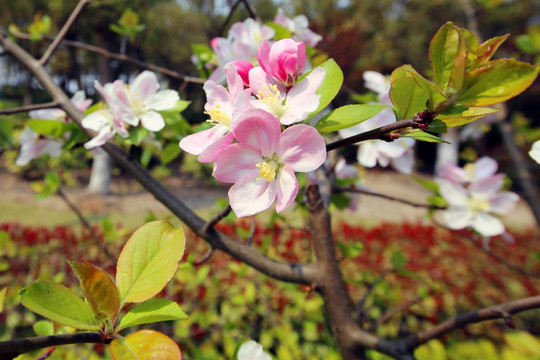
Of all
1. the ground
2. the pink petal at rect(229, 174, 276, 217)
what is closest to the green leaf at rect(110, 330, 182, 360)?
the pink petal at rect(229, 174, 276, 217)

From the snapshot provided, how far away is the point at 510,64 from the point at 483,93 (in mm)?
33

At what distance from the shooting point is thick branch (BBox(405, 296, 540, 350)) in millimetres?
549

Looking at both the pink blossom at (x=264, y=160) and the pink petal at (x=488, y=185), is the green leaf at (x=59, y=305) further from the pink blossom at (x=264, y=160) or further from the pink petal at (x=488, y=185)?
the pink petal at (x=488, y=185)

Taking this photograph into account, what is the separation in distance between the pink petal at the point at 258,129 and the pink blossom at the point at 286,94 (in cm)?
2

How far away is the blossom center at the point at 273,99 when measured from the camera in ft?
1.32

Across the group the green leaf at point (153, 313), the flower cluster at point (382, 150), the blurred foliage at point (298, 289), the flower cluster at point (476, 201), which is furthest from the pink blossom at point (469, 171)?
the green leaf at point (153, 313)

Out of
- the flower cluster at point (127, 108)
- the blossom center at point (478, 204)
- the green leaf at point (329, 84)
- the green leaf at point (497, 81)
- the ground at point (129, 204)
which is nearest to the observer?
the green leaf at point (497, 81)

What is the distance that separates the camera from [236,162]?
1.32ft

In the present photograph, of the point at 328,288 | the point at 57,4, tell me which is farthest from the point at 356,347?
the point at 57,4

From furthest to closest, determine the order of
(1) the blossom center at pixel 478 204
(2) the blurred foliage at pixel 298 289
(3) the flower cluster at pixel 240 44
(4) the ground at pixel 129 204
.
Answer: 1. (4) the ground at pixel 129 204
2. (2) the blurred foliage at pixel 298 289
3. (1) the blossom center at pixel 478 204
4. (3) the flower cluster at pixel 240 44

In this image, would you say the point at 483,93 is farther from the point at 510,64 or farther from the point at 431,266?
the point at 431,266

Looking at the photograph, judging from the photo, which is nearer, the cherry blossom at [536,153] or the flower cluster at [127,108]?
the cherry blossom at [536,153]

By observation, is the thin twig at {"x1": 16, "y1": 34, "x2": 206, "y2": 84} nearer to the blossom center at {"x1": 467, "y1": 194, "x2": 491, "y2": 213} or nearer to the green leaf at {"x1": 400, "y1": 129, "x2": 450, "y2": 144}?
the green leaf at {"x1": 400, "y1": 129, "x2": 450, "y2": 144}

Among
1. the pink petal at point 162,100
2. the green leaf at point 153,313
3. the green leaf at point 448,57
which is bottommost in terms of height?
the green leaf at point 153,313
